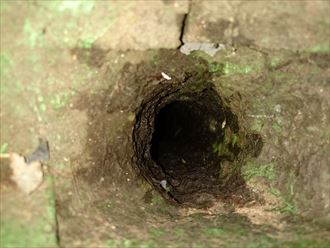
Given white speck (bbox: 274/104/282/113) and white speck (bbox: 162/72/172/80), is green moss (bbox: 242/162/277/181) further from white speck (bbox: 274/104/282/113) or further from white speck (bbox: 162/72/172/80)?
white speck (bbox: 162/72/172/80)

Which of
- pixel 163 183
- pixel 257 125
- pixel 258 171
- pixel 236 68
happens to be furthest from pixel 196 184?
pixel 236 68

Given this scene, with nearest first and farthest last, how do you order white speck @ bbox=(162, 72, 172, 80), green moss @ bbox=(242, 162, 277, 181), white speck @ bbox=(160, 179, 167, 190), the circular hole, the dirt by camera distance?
1. the dirt
2. white speck @ bbox=(162, 72, 172, 80)
3. green moss @ bbox=(242, 162, 277, 181)
4. the circular hole
5. white speck @ bbox=(160, 179, 167, 190)

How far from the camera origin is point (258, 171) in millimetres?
2145

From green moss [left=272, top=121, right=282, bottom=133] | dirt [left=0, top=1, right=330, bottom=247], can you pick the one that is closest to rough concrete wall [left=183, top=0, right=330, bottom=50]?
dirt [left=0, top=1, right=330, bottom=247]

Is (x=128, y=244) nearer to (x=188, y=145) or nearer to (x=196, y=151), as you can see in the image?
(x=196, y=151)

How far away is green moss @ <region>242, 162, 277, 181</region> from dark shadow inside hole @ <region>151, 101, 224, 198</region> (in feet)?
0.84

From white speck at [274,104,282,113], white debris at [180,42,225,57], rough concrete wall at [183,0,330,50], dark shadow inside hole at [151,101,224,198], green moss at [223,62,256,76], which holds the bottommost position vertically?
dark shadow inside hole at [151,101,224,198]

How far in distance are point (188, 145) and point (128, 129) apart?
1.36 meters

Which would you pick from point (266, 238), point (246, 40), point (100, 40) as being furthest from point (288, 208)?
point (100, 40)

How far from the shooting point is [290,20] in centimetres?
180

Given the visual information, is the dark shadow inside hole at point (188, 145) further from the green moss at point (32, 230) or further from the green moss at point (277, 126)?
the green moss at point (32, 230)

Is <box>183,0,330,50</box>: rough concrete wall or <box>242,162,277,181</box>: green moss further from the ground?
<box>183,0,330,50</box>: rough concrete wall

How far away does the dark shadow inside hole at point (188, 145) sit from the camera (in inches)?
99.8

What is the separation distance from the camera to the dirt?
1763 mm
